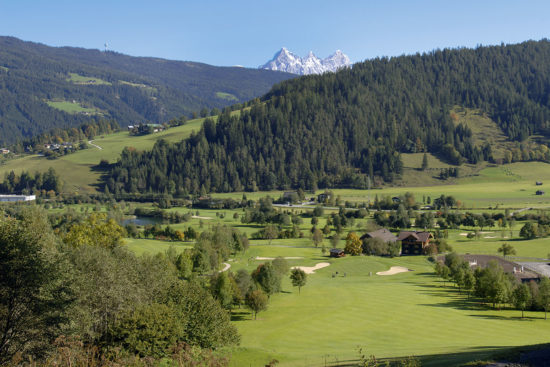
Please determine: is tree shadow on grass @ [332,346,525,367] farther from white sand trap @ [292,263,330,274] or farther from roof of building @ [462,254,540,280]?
white sand trap @ [292,263,330,274]

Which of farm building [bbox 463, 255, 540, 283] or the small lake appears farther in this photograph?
the small lake

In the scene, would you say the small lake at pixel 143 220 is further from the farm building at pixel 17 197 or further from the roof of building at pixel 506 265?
the roof of building at pixel 506 265

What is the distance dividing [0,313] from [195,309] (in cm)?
1537

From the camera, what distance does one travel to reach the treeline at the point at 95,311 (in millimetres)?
27188

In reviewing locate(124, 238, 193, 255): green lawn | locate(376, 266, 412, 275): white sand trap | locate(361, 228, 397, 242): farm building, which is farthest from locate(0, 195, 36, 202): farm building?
locate(376, 266, 412, 275): white sand trap

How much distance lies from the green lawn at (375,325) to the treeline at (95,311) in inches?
196

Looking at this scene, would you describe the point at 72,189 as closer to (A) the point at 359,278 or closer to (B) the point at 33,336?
(A) the point at 359,278

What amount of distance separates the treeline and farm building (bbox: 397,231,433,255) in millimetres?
64911

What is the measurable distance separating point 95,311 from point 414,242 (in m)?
77.2

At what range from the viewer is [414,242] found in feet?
328

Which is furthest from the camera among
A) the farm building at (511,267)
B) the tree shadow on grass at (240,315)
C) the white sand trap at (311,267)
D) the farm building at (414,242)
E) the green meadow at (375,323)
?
the farm building at (414,242)

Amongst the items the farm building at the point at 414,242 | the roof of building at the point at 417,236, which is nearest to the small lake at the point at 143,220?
the roof of building at the point at 417,236

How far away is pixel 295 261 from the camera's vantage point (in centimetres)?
8769

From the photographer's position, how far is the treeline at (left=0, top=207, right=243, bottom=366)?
27188mm
